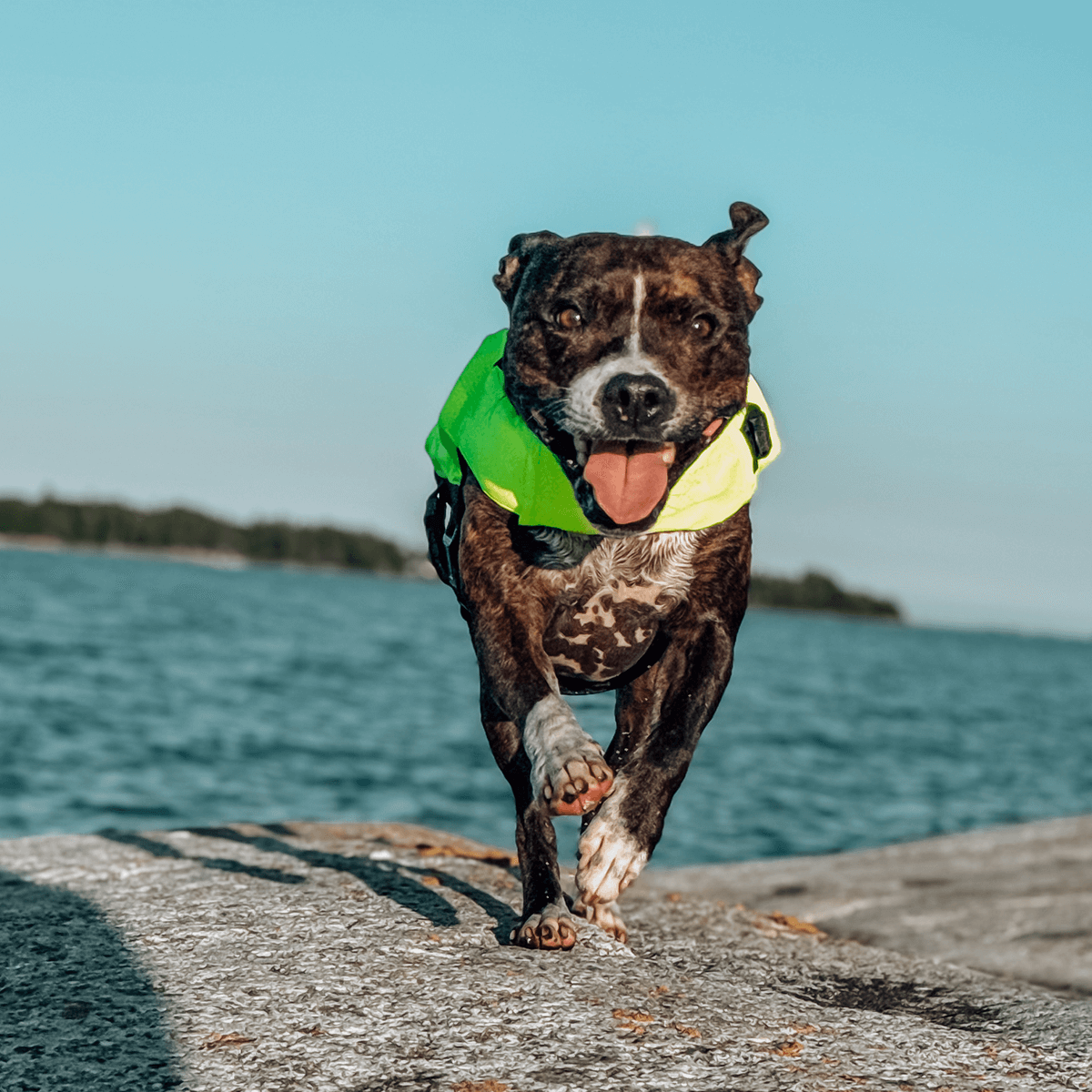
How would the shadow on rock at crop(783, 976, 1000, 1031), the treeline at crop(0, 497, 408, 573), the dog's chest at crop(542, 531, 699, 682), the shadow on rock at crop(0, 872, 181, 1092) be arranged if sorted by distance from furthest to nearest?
the treeline at crop(0, 497, 408, 573) → the shadow on rock at crop(783, 976, 1000, 1031) → the dog's chest at crop(542, 531, 699, 682) → the shadow on rock at crop(0, 872, 181, 1092)

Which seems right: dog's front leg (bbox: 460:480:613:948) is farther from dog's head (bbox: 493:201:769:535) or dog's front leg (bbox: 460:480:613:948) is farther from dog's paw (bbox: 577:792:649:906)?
dog's head (bbox: 493:201:769:535)

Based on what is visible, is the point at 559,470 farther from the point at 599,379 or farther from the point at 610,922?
the point at 610,922

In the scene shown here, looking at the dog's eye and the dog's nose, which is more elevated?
the dog's eye

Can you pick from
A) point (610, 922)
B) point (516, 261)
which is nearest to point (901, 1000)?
point (610, 922)

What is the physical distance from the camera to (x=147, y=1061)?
373cm

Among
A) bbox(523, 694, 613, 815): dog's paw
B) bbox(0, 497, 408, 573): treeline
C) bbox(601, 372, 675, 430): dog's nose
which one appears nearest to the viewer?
bbox(523, 694, 613, 815): dog's paw

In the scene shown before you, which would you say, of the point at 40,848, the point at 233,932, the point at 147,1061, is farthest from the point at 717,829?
the point at 147,1061

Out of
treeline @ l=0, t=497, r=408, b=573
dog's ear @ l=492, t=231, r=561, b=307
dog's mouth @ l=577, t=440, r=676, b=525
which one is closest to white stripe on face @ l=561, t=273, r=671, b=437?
dog's mouth @ l=577, t=440, r=676, b=525

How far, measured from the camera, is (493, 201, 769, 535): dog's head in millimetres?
4289

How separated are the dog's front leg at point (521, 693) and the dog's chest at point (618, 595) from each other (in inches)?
3.8

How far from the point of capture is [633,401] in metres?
4.20

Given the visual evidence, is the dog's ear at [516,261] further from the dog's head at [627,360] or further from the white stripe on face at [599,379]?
the white stripe on face at [599,379]

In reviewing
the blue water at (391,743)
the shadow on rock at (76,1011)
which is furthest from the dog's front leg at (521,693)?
the blue water at (391,743)

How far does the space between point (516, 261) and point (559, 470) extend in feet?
2.48
